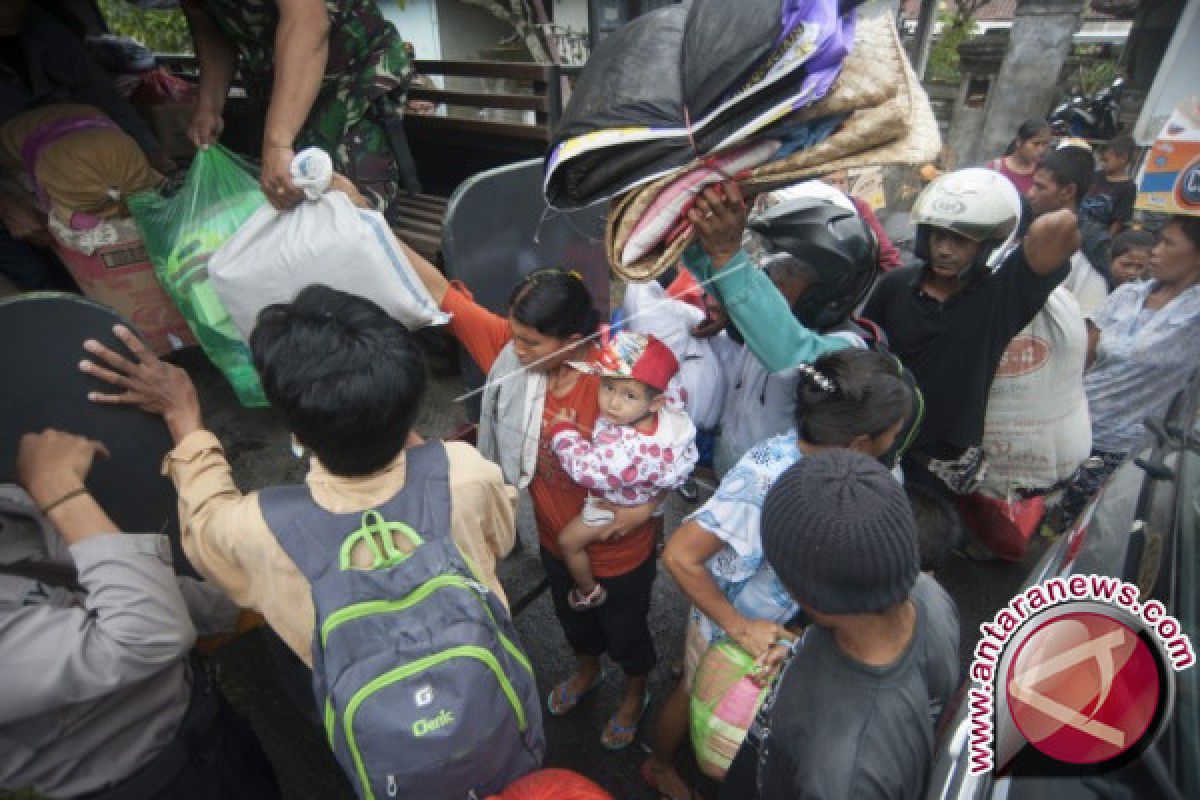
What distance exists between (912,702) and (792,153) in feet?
3.49

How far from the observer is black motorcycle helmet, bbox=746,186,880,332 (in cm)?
210

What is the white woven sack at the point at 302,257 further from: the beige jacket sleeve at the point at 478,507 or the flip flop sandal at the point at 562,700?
the flip flop sandal at the point at 562,700

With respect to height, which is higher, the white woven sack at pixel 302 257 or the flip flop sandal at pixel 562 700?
the white woven sack at pixel 302 257

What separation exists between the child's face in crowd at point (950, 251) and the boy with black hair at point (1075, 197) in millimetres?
2049

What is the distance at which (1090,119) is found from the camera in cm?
770

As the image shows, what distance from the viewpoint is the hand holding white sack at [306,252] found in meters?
1.73

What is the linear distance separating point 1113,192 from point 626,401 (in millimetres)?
5063

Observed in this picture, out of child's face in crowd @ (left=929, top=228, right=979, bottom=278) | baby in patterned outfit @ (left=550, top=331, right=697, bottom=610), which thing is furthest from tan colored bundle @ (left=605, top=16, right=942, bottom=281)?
child's face in crowd @ (left=929, top=228, right=979, bottom=278)

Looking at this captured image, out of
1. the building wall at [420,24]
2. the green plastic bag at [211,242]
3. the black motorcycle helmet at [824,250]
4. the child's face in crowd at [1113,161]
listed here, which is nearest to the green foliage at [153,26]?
the building wall at [420,24]

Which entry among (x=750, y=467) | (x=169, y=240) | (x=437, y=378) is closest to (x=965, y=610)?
(x=750, y=467)

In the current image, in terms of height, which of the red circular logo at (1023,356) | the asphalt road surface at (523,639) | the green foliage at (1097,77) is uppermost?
the red circular logo at (1023,356)

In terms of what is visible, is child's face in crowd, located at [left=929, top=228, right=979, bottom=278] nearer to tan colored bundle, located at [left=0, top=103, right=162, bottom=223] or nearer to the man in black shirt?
the man in black shirt

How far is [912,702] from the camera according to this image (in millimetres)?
1076

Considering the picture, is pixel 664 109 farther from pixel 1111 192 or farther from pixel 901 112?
pixel 1111 192
